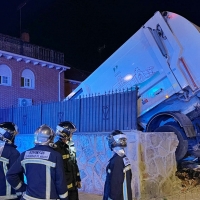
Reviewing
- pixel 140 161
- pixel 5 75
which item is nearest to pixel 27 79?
pixel 5 75

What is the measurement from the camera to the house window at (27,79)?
1689 centimetres

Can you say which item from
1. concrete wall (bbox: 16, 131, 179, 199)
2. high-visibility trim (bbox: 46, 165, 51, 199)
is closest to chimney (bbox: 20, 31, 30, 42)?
concrete wall (bbox: 16, 131, 179, 199)

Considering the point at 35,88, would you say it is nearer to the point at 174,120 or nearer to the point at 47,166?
the point at 174,120

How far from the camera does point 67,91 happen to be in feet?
66.3

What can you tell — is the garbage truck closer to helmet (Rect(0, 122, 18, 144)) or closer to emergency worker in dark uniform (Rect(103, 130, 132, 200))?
emergency worker in dark uniform (Rect(103, 130, 132, 200))

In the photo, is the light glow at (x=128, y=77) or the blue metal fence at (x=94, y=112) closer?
the blue metal fence at (x=94, y=112)

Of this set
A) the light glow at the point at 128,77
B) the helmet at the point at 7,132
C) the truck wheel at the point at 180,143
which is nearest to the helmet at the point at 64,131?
the helmet at the point at 7,132

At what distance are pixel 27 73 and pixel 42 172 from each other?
1423cm

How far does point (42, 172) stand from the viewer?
341cm

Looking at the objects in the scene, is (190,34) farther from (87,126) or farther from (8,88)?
(8,88)

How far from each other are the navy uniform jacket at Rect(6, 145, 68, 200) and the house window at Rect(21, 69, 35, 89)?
45.5ft

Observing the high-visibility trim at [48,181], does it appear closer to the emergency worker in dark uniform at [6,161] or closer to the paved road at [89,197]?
the emergency worker in dark uniform at [6,161]

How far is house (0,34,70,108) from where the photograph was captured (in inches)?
624

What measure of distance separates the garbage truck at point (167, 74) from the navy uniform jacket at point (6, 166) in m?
4.49
